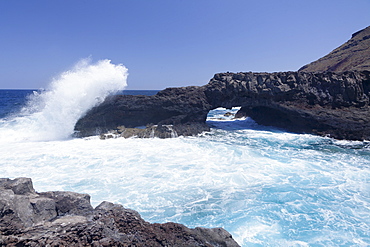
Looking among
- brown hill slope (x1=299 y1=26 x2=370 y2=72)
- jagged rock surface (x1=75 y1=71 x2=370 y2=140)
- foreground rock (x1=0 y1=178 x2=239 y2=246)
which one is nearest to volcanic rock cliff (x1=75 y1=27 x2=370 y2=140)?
jagged rock surface (x1=75 y1=71 x2=370 y2=140)

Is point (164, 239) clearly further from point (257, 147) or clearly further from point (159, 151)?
point (257, 147)

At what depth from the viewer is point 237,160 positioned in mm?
11711

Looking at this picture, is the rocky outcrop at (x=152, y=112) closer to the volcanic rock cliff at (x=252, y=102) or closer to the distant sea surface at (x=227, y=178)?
the volcanic rock cliff at (x=252, y=102)

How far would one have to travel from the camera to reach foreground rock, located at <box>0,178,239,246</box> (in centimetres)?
333

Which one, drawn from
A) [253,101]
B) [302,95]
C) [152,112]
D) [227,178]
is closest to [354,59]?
[302,95]

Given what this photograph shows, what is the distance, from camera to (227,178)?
9500mm

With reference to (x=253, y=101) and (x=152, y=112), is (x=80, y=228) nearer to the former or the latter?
(x=152, y=112)

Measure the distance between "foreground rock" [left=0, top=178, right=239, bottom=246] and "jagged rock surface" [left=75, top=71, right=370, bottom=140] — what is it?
1340 cm

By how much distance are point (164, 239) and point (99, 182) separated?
19.9 ft

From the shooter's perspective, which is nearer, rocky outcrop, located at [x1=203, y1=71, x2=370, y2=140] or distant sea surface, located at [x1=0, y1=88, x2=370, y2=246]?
distant sea surface, located at [x1=0, y1=88, x2=370, y2=246]

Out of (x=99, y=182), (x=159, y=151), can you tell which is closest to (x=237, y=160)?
(x=159, y=151)

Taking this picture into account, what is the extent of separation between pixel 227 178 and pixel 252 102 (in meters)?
11.8

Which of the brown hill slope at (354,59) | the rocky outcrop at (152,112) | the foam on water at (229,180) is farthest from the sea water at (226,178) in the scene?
the brown hill slope at (354,59)

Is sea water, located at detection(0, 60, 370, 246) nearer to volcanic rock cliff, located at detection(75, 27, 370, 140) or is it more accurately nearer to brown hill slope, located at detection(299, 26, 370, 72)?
volcanic rock cliff, located at detection(75, 27, 370, 140)
